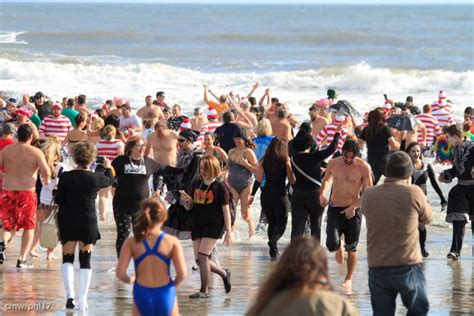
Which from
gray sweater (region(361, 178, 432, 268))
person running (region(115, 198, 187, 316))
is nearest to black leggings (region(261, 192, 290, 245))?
gray sweater (region(361, 178, 432, 268))

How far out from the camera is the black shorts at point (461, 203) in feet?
39.2

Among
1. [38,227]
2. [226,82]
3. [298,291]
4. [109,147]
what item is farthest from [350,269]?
[226,82]

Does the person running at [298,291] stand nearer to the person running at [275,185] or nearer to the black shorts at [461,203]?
the person running at [275,185]

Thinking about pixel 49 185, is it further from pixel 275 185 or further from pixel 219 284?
pixel 275 185

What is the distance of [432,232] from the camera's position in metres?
14.3

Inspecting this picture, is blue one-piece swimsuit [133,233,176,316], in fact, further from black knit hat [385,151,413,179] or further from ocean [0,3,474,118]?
ocean [0,3,474,118]

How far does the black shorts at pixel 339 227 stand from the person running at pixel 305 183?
1140 millimetres

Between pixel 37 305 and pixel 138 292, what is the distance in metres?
2.76

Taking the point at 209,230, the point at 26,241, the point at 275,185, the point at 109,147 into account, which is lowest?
the point at 26,241

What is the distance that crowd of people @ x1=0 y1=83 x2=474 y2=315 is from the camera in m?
6.77

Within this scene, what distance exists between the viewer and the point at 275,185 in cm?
1203

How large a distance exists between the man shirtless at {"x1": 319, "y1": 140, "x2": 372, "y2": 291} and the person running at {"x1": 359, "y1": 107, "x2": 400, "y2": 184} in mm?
3014

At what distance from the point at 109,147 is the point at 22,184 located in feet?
7.61

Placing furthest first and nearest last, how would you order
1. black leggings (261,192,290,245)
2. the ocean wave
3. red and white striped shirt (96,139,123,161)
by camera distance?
the ocean wave, red and white striped shirt (96,139,123,161), black leggings (261,192,290,245)
